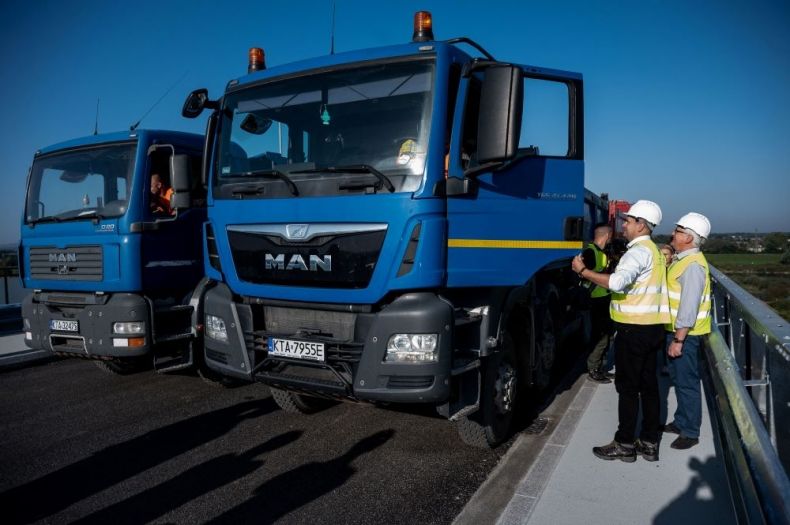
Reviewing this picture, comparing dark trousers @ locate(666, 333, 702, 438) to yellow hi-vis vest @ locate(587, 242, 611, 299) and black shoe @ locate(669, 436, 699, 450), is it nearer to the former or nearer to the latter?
black shoe @ locate(669, 436, 699, 450)

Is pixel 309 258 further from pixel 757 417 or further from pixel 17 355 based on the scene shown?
pixel 17 355

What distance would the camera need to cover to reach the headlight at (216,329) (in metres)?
4.22

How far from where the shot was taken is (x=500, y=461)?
4070 mm

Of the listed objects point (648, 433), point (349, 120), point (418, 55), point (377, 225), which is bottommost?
point (648, 433)

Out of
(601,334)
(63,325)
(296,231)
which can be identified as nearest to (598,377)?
(601,334)

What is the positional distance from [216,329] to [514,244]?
237 centimetres

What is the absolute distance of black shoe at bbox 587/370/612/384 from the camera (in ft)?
19.6

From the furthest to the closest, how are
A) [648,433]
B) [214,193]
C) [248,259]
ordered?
[214,193] → [248,259] → [648,433]

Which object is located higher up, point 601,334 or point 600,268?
point 600,268

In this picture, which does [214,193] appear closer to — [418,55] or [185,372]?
[418,55]

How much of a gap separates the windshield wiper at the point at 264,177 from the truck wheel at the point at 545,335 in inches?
96.7

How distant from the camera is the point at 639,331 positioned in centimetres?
387

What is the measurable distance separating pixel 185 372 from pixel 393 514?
13.9ft

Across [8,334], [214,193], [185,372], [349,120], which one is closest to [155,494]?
[214,193]
